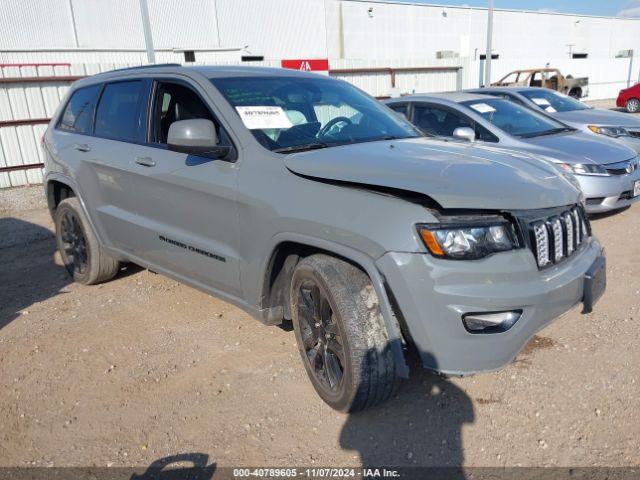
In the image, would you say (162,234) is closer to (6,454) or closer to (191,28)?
(6,454)

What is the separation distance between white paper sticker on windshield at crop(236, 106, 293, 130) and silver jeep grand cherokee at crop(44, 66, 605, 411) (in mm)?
10

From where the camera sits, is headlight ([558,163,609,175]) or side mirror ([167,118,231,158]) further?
headlight ([558,163,609,175])

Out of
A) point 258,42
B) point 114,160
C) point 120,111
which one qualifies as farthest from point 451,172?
point 258,42

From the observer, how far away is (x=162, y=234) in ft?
12.4

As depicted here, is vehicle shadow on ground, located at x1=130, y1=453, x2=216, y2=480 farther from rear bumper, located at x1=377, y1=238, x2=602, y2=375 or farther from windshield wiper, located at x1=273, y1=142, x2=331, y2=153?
windshield wiper, located at x1=273, y1=142, x2=331, y2=153

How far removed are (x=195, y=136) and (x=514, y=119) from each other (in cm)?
538

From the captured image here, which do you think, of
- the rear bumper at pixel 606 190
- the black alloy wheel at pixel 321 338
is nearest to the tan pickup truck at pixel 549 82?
the rear bumper at pixel 606 190

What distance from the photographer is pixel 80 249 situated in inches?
197

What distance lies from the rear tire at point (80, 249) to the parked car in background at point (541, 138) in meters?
3.53

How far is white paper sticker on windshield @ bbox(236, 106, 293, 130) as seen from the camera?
10.7 feet

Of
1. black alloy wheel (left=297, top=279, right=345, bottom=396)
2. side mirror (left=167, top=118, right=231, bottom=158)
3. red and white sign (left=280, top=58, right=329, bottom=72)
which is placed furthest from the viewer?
red and white sign (left=280, top=58, right=329, bottom=72)

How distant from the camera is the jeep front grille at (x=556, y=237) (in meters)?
2.53

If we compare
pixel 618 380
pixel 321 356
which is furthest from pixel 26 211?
pixel 618 380

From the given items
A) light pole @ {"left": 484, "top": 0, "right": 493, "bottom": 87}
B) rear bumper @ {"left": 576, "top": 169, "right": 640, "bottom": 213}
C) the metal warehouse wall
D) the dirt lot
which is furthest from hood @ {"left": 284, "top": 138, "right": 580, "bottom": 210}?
light pole @ {"left": 484, "top": 0, "right": 493, "bottom": 87}
